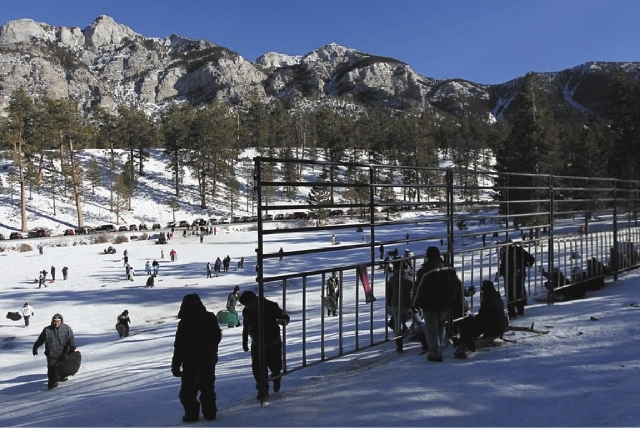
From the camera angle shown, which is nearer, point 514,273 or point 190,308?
point 190,308

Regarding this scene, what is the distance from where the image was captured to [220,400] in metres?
5.42

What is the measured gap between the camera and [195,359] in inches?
180

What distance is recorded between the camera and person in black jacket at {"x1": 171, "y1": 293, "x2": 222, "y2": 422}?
14.6 feet

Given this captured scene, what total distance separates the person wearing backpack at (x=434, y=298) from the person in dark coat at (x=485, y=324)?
0.28 m

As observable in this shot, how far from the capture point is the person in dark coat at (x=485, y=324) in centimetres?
549

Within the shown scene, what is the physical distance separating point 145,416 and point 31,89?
216m

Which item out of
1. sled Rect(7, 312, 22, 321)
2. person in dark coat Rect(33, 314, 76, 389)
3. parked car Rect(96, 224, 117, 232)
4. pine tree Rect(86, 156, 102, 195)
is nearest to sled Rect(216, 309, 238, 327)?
person in dark coat Rect(33, 314, 76, 389)

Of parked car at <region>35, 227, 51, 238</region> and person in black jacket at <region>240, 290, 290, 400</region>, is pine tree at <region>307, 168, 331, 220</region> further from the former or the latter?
parked car at <region>35, 227, 51, 238</region>

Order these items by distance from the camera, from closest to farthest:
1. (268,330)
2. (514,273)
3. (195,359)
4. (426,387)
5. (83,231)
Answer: (426,387) < (195,359) < (268,330) < (514,273) < (83,231)

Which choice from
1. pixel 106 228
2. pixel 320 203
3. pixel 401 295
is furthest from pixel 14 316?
pixel 106 228

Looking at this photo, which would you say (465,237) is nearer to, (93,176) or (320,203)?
(320,203)

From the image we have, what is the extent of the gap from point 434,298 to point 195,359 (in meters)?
2.82

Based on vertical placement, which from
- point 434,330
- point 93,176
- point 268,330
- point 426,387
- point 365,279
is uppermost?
point 93,176

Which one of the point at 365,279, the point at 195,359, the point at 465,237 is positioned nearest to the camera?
the point at 195,359
